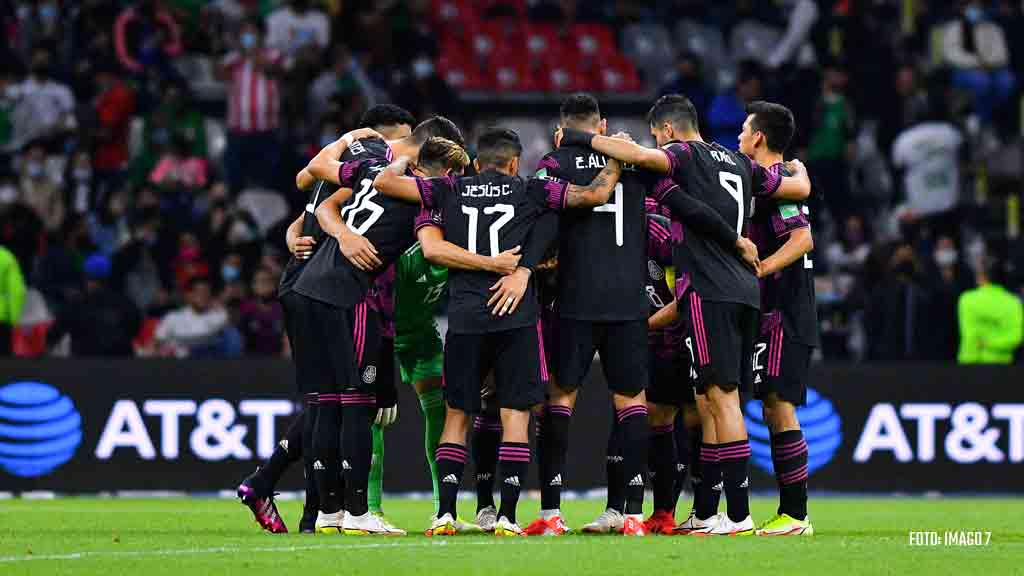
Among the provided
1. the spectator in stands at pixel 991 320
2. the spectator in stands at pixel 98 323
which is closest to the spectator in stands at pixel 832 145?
the spectator in stands at pixel 991 320

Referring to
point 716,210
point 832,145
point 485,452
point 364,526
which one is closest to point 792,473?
point 716,210

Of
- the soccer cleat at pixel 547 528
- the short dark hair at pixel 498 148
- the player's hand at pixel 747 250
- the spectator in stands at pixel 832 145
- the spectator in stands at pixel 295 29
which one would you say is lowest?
the soccer cleat at pixel 547 528

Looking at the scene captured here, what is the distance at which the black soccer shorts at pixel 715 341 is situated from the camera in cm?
1059

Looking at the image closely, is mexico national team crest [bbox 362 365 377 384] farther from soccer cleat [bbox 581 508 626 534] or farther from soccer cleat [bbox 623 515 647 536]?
soccer cleat [bbox 623 515 647 536]

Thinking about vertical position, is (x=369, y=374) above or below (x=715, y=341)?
below

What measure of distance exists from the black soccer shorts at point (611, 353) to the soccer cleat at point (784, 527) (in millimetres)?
1069

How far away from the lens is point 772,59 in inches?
1009

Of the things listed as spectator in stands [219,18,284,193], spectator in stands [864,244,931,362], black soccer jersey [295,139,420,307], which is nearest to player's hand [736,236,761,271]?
black soccer jersey [295,139,420,307]

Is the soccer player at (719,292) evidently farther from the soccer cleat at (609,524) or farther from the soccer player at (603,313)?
the soccer cleat at (609,524)

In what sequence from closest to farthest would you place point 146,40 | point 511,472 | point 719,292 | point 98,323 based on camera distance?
point 511,472
point 719,292
point 98,323
point 146,40

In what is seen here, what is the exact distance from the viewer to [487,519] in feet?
36.3

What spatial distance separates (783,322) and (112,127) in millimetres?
13339

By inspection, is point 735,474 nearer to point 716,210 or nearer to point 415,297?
point 716,210

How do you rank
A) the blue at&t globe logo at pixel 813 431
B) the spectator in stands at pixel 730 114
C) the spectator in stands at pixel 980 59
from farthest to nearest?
the spectator in stands at pixel 980 59
the spectator in stands at pixel 730 114
the blue at&t globe logo at pixel 813 431
